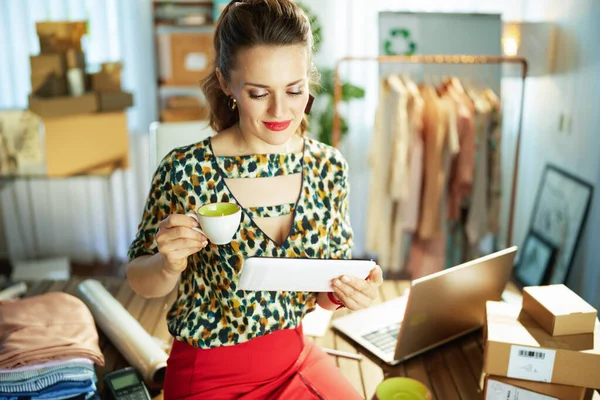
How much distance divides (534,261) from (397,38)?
1.40 m

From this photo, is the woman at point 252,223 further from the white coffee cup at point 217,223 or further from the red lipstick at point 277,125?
the white coffee cup at point 217,223

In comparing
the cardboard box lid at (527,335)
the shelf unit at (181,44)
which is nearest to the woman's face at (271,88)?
the cardboard box lid at (527,335)

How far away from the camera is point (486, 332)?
4.75 ft

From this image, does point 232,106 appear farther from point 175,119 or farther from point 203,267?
point 175,119

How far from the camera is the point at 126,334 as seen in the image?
170 cm

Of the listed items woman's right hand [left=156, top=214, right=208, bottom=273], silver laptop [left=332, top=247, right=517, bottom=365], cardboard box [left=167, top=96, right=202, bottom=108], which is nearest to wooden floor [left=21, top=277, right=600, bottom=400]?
silver laptop [left=332, top=247, right=517, bottom=365]

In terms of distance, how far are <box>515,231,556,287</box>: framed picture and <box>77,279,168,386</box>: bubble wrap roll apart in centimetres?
223

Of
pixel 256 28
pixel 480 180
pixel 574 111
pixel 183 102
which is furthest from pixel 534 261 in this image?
pixel 256 28

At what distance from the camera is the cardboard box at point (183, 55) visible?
3.65 m

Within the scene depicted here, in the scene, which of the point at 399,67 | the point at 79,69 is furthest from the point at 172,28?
the point at 399,67

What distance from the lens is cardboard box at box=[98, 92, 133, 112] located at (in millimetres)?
3160

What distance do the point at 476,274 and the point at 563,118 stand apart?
192 centimetres

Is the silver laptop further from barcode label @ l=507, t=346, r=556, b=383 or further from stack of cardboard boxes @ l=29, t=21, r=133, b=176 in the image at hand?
stack of cardboard boxes @ l=29, t=21, r=133, b=176

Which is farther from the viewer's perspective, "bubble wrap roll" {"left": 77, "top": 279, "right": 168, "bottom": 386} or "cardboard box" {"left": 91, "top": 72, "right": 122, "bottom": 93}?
"cardboard box" {"left": 91, "top": 72, "right": 122, "bottom": 93}
